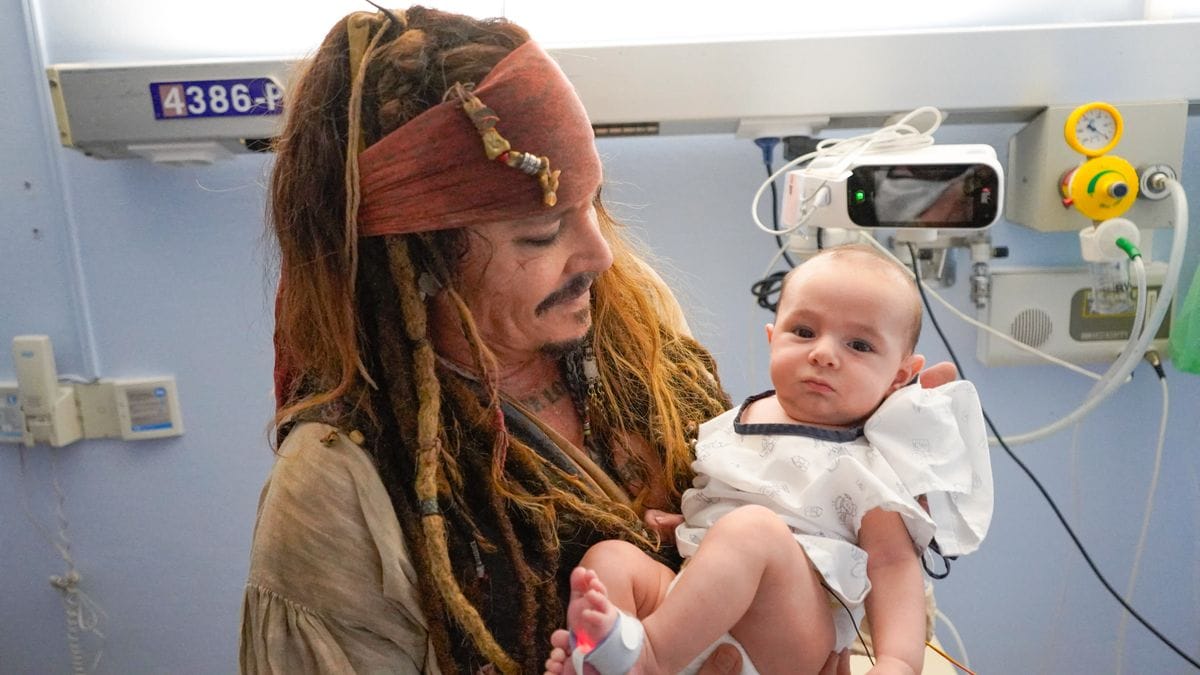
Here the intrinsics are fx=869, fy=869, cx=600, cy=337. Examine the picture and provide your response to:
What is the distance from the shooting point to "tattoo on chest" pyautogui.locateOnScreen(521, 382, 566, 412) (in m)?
Result: 1.15

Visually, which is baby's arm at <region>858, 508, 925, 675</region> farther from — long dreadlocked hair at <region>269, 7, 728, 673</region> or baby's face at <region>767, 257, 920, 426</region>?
long dreadlocked hair at <region>269, 7, 728, 673</region>

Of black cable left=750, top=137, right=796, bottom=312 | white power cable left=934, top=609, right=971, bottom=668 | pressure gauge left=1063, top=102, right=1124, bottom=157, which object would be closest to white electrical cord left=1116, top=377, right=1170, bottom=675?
white power cable left=934, top=609, right=971, bottom=668

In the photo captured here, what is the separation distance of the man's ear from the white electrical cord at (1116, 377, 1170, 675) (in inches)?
34.8

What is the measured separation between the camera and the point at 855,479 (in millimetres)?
984

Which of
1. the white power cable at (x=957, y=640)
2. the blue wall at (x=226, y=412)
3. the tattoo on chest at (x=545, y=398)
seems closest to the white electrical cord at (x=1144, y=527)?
the blue wall at (x=226, y=412)

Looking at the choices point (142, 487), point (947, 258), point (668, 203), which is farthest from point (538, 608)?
point (142, 487)

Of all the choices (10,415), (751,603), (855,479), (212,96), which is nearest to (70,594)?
(10,415)

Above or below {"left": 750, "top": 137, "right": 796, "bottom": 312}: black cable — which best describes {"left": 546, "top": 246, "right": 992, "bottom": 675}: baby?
below

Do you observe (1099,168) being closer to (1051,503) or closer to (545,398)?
(1051,503)

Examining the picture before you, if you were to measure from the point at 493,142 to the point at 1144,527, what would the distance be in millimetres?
1646

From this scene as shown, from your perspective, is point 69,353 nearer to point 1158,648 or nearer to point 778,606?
point 778,606

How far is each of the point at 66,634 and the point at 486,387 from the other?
155 centimetres

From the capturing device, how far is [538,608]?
0.99 metres

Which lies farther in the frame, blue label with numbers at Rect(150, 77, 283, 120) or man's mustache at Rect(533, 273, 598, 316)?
blue label with numbers at Rect(150, 77, 283, 120)
